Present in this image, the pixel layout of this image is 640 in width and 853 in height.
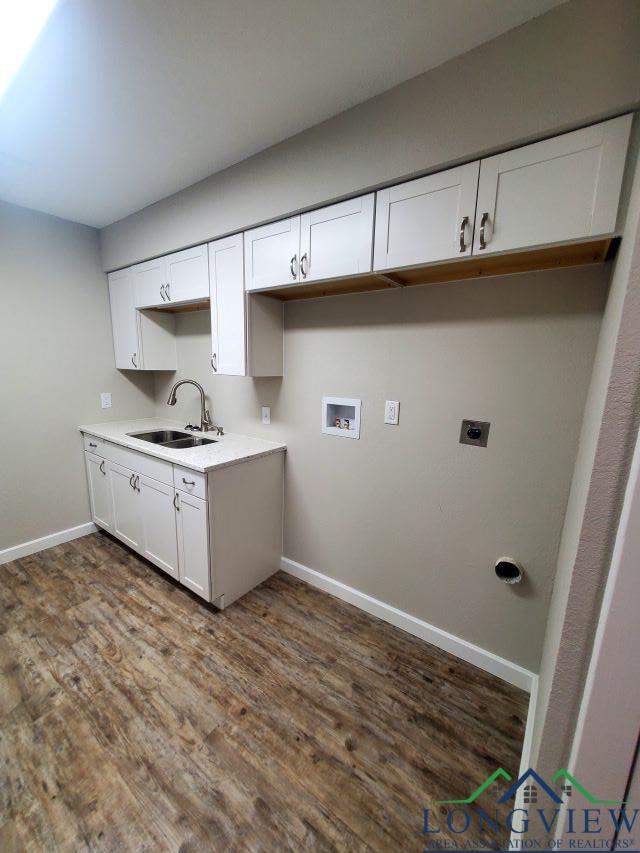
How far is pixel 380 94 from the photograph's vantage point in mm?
1319

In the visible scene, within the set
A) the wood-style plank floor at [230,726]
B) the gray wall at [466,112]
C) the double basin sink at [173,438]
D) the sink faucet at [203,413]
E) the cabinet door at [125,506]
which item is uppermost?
the gray wall at [466,112]

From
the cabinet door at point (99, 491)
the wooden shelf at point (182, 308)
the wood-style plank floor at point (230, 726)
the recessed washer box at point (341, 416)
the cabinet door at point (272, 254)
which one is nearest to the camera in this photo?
the wood-style plank floor at point (230, 726)

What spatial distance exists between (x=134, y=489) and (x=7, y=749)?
132cm

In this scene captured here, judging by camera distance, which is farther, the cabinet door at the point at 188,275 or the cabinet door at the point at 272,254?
the cabinet door at the point at 188,275

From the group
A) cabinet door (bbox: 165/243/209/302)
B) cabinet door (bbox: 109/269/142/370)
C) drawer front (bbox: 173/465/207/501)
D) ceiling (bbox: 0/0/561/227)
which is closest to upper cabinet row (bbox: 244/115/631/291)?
ceiling (bbox: 0/0/561/227)

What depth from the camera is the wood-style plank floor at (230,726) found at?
3.50 ft

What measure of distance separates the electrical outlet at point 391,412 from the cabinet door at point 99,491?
Answer: 2236mm

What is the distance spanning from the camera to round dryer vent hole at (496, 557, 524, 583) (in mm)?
1493

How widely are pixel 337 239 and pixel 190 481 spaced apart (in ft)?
4.98

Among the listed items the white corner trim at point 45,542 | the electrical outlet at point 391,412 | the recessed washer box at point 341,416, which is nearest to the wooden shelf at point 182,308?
the recessed washer box at point 341,416

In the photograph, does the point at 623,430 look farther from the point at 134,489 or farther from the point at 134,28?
the point at 134,489

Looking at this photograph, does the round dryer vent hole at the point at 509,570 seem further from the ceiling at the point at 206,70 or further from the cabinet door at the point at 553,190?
the ceiling at the point at 206,70

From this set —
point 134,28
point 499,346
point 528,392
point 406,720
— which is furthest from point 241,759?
point 134,28

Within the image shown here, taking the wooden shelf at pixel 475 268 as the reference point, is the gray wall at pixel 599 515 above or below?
below
